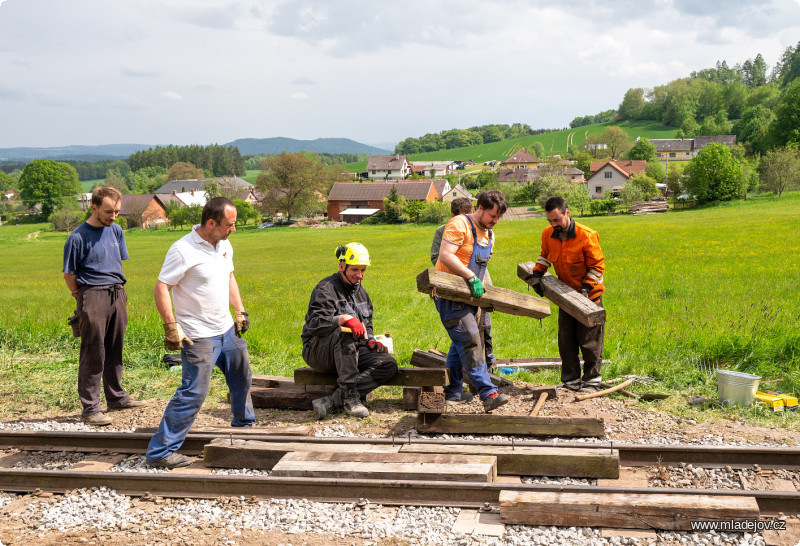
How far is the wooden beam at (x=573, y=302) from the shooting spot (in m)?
6.97

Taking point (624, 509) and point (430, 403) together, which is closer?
point (624, 509)

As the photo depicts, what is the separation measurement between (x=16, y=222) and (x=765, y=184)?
112 m

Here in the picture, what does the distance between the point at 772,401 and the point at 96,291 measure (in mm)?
7983

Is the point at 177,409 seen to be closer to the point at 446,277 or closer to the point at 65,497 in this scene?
the point at 65,497

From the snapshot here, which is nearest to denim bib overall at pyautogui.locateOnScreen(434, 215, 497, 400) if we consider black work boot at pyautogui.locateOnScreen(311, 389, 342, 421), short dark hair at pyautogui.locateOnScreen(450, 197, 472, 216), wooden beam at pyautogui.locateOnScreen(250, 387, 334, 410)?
short dark hair at pyautogui.locateOnScreen(450, 197, 472, 216)

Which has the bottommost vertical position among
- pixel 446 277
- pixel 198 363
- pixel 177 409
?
pixel 177 409

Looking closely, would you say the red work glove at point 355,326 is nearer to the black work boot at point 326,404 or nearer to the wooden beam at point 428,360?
the black work boot at point 326,404

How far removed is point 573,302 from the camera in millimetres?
7160

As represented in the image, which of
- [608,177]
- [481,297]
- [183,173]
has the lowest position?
[481,297]

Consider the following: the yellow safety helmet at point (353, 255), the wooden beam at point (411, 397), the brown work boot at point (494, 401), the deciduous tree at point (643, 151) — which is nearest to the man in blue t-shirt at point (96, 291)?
the yellow safety helmet at point (353, 255)

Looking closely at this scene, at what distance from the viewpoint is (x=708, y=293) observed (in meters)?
13.9

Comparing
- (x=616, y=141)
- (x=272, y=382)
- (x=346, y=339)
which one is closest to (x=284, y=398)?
(x=272, y=382)

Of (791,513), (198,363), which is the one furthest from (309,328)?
(791,513)

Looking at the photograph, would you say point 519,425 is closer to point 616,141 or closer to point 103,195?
point 103,195
